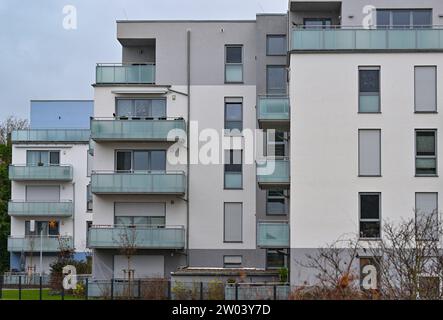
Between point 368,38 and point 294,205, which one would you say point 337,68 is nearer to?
point 368,38

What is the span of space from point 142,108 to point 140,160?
248 centimetres

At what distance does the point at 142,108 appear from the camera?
40.7m

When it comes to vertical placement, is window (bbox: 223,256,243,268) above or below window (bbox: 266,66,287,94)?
below

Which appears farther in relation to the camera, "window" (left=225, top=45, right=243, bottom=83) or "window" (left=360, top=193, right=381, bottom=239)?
"window" (left=225, top=45, right=243, bottom=83)

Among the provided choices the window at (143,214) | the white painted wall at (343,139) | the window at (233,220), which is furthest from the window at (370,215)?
the window at (143,214)

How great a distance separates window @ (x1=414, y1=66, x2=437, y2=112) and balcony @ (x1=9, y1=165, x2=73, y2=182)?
3258 centimetres

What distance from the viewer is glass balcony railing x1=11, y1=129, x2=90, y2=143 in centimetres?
6100

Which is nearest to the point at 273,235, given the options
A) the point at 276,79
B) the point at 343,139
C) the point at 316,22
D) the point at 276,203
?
the point at 343,139

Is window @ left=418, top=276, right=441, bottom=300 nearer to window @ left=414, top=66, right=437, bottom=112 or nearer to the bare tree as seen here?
window @ left=414, top=66, right=437, bottom=112

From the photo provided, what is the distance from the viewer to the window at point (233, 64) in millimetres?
40875

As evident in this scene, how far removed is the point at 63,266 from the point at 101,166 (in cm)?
718

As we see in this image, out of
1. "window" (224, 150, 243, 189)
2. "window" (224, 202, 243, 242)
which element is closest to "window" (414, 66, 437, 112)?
"window" (224, 150, 243, 189)

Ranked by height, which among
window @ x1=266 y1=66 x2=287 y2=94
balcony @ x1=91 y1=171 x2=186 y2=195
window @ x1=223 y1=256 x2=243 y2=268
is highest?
window @ x1=266 y1=66 x2=287 y2=94

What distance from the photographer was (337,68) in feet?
109
